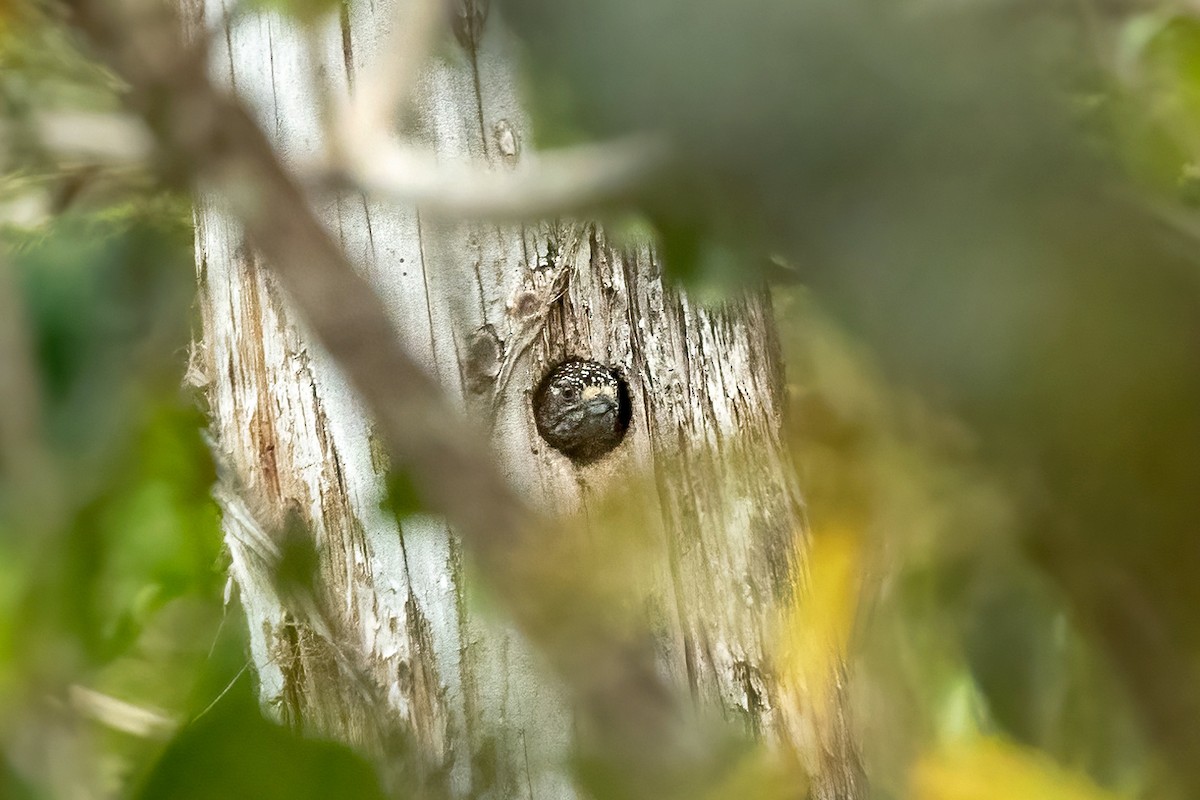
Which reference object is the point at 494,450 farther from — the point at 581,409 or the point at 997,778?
the point at 997,778

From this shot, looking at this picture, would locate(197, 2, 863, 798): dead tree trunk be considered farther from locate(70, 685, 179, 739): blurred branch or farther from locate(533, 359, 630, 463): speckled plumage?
locate(70, 685, 179, 739): blurred branch

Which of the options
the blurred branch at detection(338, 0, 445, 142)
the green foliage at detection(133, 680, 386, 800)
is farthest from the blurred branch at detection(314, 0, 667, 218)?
the green foliage at detection(133, 680, 386, 800)

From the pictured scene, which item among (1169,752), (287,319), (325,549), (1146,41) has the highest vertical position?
(1146,41)

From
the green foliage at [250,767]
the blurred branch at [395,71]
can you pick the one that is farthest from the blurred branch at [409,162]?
the green foliage at [250,767]

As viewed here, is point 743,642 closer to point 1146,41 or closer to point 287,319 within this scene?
point 287,319

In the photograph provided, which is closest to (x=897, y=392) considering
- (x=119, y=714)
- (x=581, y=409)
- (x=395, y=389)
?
(x=581, y=409)

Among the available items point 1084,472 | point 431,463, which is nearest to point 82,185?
point 431,463

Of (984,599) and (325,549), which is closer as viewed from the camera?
(325,549)
